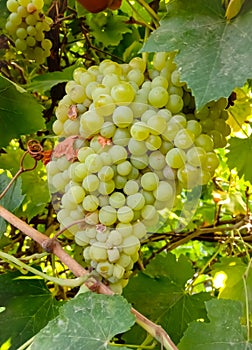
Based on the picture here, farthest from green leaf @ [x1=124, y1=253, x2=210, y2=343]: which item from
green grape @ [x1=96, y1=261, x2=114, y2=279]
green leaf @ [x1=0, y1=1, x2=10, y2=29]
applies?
green leaf @ [x1=0, y1=1, x2=10, y2=29]

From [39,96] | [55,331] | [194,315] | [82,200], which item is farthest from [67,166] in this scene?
[39,96]

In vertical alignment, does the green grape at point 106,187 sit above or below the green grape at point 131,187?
above

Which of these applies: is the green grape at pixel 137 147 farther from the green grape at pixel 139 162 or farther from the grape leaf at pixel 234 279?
the grape leaf at pixel 234 279

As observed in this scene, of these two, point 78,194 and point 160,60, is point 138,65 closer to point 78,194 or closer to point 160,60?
point 160,60

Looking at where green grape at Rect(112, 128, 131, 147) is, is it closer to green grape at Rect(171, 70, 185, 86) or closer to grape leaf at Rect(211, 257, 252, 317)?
green grape at Rect(171, 70, 185, 86)

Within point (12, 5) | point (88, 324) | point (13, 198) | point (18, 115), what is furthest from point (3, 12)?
point (88, 324)

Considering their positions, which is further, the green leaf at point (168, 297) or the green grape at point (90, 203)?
the green leaf at point (168, 297)

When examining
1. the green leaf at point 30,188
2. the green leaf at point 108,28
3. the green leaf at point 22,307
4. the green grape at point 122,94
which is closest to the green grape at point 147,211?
the green grape at point 122,94

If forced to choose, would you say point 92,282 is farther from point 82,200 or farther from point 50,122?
point 50,122
